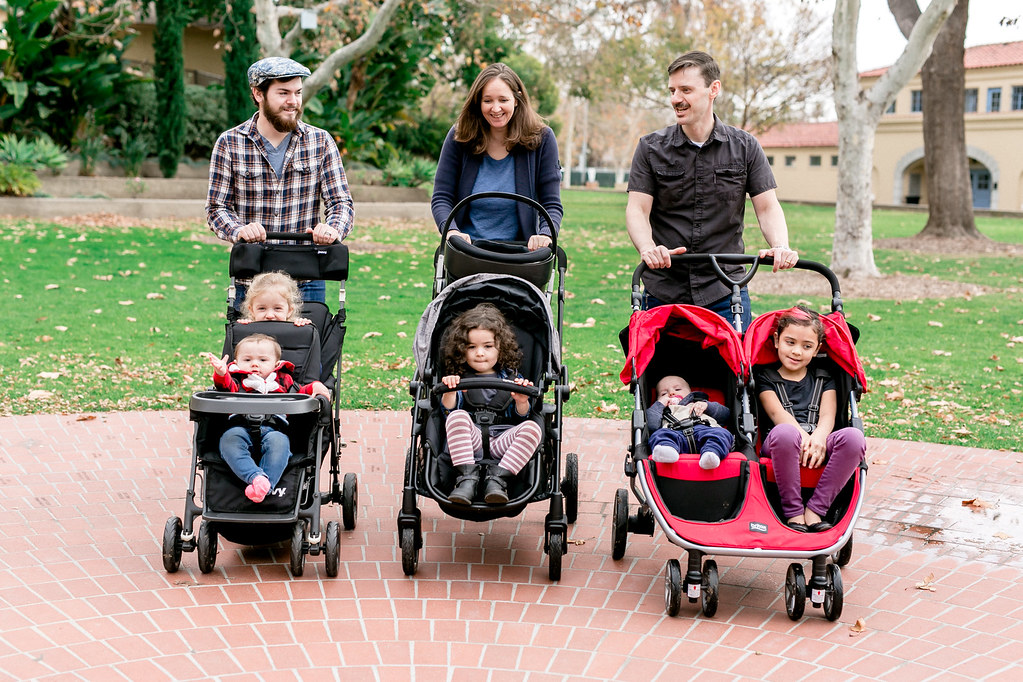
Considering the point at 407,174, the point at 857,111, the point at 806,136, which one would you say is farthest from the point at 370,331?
the point at 806,136

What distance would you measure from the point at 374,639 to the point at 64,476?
2.83 m

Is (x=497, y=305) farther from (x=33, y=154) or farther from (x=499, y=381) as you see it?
(x=33, y=154)

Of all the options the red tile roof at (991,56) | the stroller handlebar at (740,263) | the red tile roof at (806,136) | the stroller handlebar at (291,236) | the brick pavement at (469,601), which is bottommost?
the brick pavement at (469,601)

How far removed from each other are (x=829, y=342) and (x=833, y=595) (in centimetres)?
111

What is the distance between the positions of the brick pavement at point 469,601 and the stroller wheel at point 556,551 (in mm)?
73

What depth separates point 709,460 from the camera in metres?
4.21

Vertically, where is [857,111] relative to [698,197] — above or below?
above

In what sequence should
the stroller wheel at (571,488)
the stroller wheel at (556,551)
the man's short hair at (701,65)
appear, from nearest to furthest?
Answer: the stroller wheel at (556,551) < the man's short hair at (701,65) < the stroller wheel at (571,488)

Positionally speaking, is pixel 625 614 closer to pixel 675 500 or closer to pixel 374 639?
pixel 675 500

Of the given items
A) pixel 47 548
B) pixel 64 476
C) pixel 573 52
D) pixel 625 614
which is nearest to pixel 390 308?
pixel 64 476

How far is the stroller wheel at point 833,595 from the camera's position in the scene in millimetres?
4121

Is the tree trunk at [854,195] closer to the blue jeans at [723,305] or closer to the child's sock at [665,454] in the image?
the blue jeans at [723,305]

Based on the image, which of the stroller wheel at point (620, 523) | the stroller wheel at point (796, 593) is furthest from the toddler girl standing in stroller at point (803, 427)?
the stroller wheel at point (620, 523)

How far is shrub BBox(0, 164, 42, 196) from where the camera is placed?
18984 mm
